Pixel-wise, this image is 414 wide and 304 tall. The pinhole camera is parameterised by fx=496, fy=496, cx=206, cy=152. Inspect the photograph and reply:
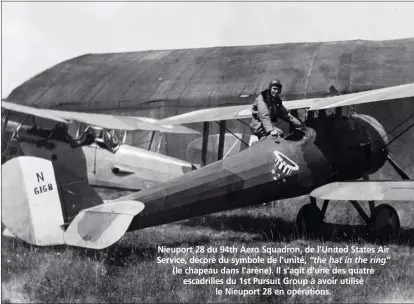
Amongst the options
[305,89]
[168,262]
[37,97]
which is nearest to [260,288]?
[168,262]

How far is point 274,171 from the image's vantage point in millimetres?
5840

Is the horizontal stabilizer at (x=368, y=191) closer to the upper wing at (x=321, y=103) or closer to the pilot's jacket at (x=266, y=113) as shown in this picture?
the upper wing at (x=321, y=103)

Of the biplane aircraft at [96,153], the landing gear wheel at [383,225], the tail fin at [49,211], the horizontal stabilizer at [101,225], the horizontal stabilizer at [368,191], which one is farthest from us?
the biplane aircraft at [96,153]

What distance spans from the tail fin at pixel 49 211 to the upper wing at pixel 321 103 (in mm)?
2699

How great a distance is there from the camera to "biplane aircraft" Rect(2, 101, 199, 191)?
8383 mm

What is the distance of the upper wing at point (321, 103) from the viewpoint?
5.64m

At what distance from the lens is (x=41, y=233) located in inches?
194

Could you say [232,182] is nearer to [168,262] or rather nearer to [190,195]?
[190,195]

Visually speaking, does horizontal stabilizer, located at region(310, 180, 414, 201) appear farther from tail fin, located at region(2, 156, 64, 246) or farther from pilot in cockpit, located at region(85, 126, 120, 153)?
pilot in cockpit, located at region(85, 126, 120, 153)

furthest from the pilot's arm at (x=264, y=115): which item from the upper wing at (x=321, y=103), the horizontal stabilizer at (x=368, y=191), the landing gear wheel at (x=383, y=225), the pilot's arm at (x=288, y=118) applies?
the landing gear wheel at (x=383, y=225)

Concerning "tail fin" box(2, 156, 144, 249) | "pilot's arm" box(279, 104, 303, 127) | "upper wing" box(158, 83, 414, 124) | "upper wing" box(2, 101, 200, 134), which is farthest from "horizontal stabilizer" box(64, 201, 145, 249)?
"upper wing" box(2, 101, 200, 134)

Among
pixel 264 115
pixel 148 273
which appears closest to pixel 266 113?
pixel 264 115

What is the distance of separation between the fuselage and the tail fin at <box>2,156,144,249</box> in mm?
516

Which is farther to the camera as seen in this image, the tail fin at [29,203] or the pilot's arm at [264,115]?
the pilot's arm at [264,115]
